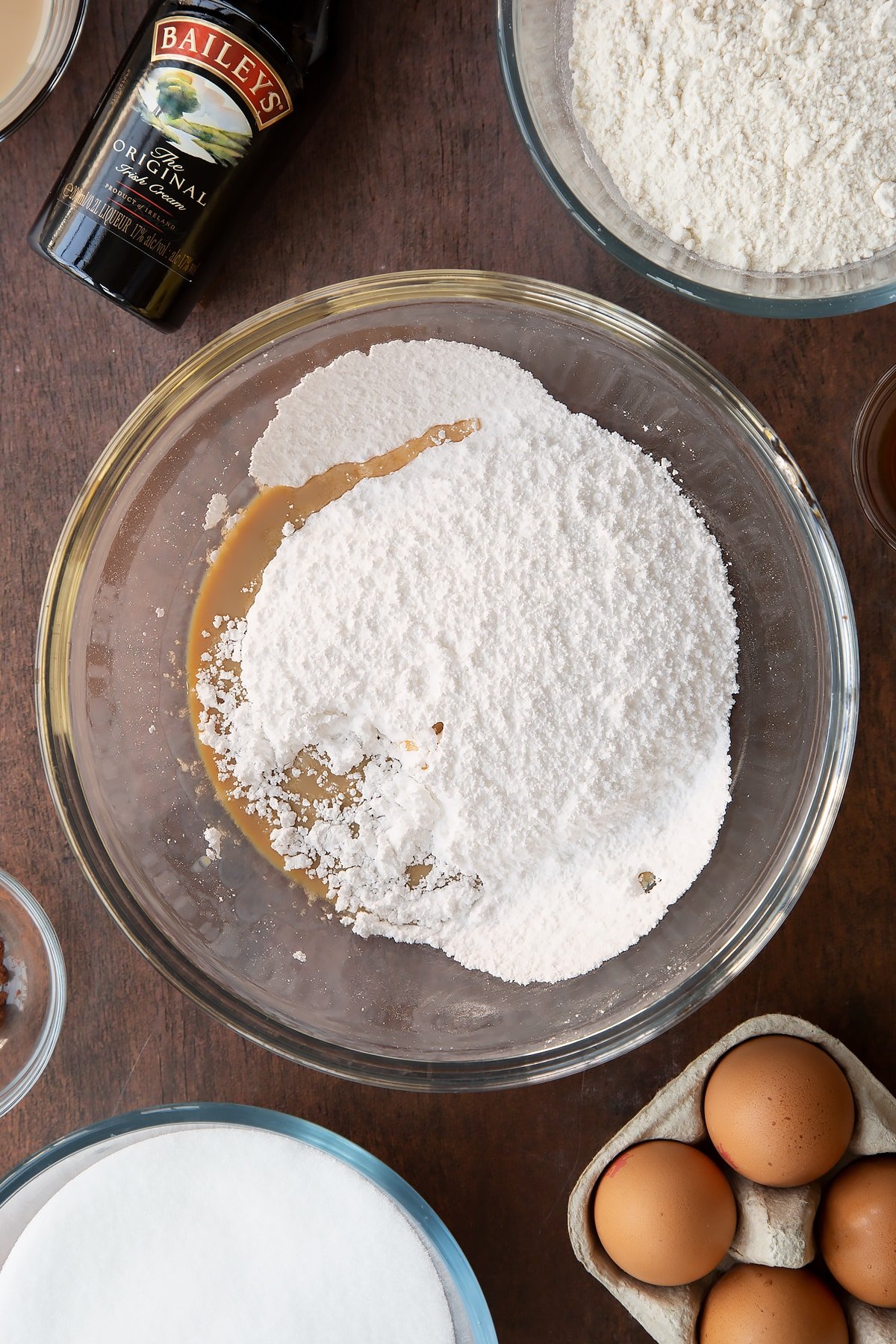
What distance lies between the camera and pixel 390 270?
40.4 inches

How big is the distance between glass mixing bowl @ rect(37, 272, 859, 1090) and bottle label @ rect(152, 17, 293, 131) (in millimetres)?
184

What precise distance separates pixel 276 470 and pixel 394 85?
436 mm

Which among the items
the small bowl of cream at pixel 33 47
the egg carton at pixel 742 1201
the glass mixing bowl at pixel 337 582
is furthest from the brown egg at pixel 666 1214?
the small bowl of cream at pixel 33 47

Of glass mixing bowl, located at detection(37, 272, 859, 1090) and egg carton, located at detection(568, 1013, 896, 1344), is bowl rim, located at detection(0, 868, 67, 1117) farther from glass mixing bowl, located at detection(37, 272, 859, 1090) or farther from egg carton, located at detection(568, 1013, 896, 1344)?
egg carton, located at detection(568, 1013, 896, 1344)

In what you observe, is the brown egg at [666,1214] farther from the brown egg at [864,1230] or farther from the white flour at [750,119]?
the white flour at [750,119]

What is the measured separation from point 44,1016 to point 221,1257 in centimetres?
33

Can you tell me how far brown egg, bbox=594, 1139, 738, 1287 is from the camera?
2.99 ft

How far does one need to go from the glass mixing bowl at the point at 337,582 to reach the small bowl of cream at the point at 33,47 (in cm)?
33

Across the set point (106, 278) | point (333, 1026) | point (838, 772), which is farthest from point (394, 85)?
point (333, 1026)

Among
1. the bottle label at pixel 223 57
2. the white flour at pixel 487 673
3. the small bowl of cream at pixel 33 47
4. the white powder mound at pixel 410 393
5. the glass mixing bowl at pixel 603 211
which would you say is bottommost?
the white flour at pixel 487 673

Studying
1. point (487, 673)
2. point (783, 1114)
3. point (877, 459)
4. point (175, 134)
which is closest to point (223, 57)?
point (175, 134)

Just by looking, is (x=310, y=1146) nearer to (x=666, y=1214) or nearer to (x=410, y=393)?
(x=666, y=1214)

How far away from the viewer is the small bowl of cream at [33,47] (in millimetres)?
975

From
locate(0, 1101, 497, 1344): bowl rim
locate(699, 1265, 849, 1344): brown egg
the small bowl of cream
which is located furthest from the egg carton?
the small bowl of cream
